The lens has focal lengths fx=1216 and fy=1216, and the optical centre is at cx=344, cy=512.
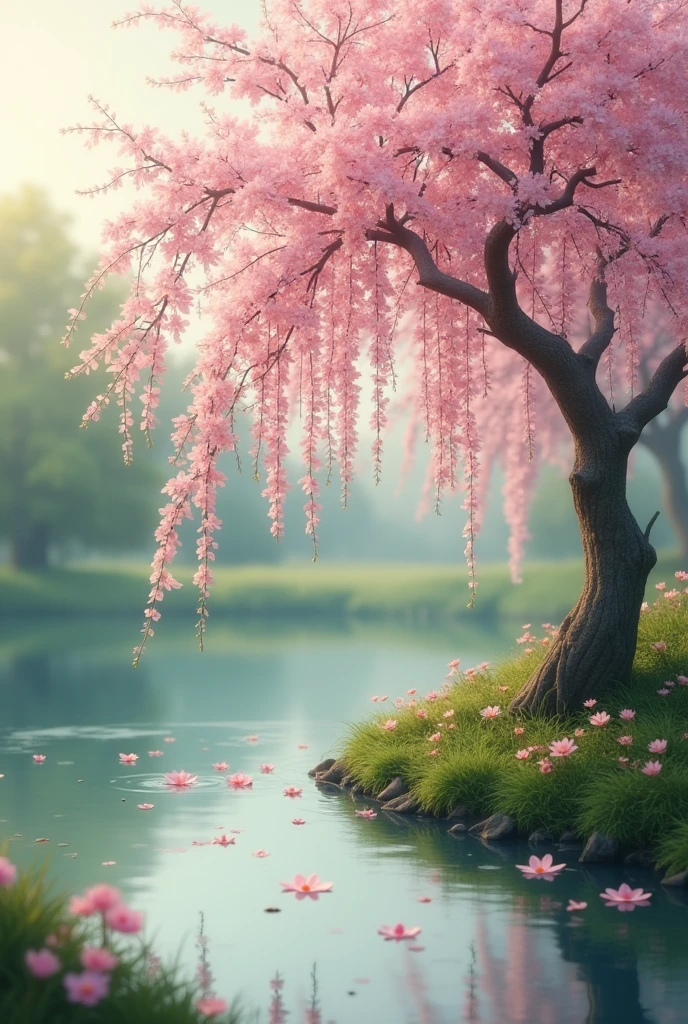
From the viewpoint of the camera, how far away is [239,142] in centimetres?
857

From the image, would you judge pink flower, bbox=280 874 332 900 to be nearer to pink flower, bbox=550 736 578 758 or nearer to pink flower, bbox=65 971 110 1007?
pink flower, bbox=550 736 578 758

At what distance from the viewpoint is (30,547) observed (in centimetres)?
3672

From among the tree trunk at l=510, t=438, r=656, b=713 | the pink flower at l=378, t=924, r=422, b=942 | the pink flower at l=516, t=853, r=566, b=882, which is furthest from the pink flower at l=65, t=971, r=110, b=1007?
the tree trunk at l=510, t=438, r=656, b=713

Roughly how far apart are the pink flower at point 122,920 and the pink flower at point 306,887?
267 centimetres

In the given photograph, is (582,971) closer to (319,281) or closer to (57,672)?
(319,281)

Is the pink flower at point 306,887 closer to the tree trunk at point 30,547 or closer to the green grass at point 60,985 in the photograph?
the green grass at point 60,985

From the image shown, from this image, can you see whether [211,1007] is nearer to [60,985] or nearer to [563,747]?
[60,985]

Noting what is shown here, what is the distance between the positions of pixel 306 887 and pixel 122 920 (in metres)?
2.89

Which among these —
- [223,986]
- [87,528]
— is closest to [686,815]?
[223,986]

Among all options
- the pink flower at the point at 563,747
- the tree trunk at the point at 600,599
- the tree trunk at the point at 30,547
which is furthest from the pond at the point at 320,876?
the tree trunk at the point at 30,547

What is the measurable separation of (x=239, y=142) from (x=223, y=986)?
19.0 feet

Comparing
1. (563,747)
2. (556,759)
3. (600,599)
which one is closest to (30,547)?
(600,599)

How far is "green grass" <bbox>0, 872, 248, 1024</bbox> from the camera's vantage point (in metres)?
A: 3.54

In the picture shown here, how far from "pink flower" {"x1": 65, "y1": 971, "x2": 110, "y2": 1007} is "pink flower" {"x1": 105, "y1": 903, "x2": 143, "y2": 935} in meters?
0.17
